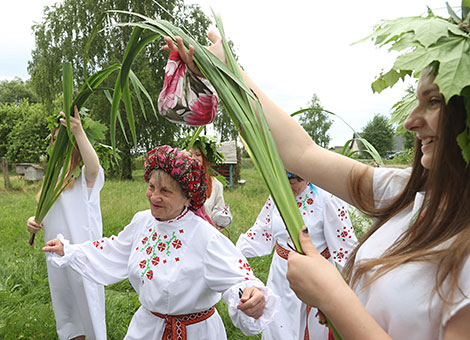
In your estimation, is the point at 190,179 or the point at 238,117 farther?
the point at 190,179

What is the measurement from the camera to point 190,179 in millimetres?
2432

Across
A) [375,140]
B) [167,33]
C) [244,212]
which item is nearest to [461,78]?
[167,33]

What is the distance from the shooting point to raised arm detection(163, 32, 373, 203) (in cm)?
141

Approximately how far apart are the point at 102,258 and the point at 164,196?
652 millimetres

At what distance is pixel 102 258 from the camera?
8.57 ft

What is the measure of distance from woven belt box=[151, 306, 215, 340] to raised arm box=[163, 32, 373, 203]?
1.33 metres

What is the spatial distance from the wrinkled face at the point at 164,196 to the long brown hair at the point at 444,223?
147cm

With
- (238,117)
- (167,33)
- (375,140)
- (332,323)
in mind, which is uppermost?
(167,33)

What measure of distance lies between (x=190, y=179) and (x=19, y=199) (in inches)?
480

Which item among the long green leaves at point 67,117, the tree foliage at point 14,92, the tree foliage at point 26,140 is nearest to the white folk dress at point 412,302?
the long green leaves at point 67,117

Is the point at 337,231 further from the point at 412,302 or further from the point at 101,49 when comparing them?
the point at 101,49

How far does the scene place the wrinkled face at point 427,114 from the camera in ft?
3.43

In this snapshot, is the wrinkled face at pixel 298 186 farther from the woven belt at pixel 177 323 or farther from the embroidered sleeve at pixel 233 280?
the woven belt at pixel 177 323

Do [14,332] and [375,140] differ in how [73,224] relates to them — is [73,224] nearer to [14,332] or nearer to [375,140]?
[14,332]
